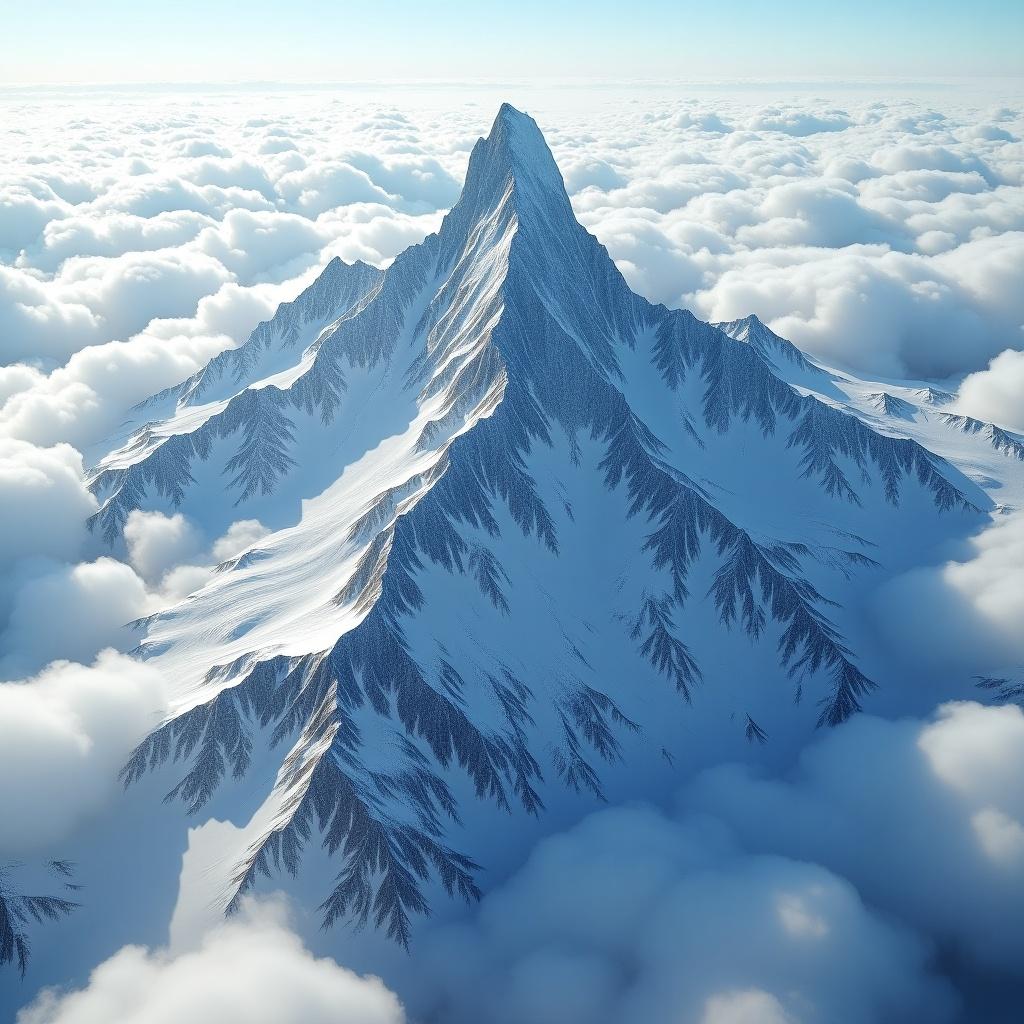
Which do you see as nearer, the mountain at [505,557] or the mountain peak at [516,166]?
the mountain at [505,557]

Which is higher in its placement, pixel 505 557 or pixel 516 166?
pixel 516 166

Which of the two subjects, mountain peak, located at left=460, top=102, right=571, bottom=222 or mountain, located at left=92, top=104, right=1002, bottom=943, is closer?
mountain, located at left=92, top=104, right=1002, bottom=943

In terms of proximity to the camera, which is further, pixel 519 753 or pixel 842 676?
pixel 842 676

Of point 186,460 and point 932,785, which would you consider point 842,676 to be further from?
point 186,460

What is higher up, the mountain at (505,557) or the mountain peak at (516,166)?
the mountain peak at (516,166)

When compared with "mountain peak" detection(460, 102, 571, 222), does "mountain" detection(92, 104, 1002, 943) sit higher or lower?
lower

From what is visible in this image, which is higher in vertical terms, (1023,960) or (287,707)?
(287,707)

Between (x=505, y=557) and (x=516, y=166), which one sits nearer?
(x=505, y=557)

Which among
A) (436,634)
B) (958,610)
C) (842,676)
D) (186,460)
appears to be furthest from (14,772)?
(958,610)
